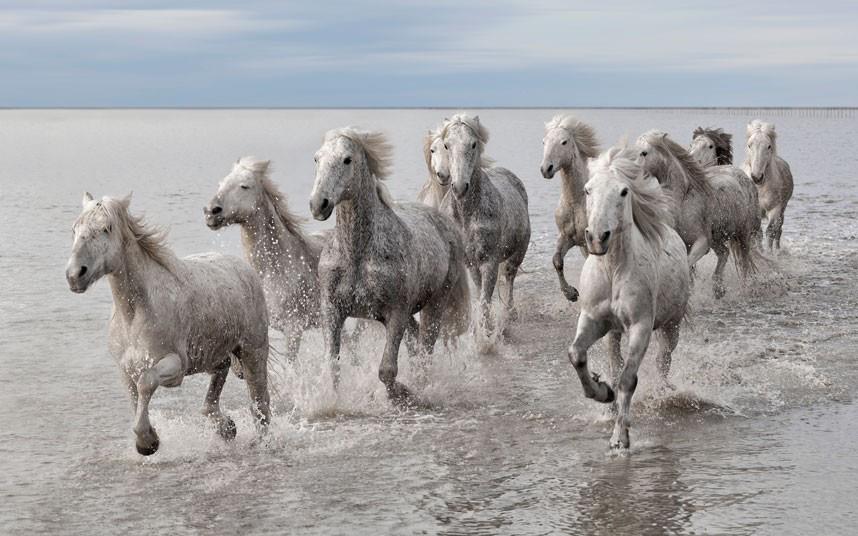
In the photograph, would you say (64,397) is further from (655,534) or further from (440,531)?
(655,534)

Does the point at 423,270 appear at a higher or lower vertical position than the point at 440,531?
higher

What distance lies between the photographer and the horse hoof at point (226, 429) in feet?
27.3

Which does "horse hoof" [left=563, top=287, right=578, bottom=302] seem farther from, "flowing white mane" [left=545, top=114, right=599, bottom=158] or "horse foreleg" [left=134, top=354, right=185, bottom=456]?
"horse foreleg" [left=134, top=354, right=185, bottom=456]

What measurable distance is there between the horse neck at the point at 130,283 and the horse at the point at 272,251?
2419mm

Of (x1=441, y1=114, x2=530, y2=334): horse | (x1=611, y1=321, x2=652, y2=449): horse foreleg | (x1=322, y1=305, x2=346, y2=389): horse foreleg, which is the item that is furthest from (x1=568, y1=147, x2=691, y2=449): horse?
(x1=441, y1=114, x2=530, y2=334): horse

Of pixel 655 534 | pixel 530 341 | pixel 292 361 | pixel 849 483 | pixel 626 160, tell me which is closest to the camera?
pixel 655 534

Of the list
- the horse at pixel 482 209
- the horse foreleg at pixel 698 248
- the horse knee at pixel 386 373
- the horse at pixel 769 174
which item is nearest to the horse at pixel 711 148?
the horse at pixel 769 174

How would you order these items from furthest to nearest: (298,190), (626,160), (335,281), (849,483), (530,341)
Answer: (298,190), (530,341), (335,281), (626,160), (849,483)

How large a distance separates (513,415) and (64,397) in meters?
4.23

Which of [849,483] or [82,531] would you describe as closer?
[82,531]

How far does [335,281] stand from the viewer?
9.27 meters

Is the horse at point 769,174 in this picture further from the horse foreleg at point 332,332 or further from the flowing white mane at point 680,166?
the horse foreleg at point 332,332

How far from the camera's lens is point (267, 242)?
10.1 meters

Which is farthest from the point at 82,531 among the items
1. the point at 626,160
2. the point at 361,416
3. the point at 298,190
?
the point at 298,190
